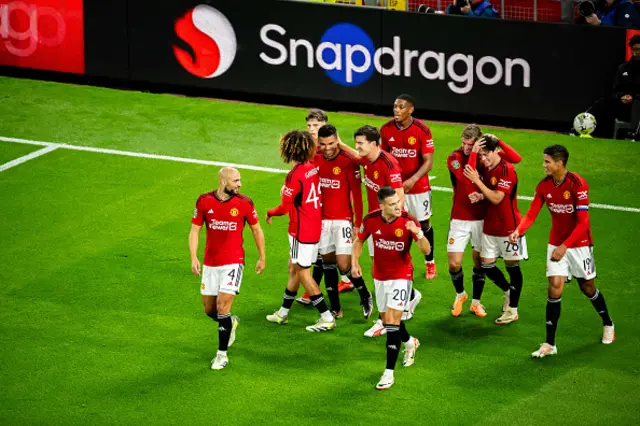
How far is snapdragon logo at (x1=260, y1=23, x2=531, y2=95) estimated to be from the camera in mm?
21594

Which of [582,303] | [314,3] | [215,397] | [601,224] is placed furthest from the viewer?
[314,3]

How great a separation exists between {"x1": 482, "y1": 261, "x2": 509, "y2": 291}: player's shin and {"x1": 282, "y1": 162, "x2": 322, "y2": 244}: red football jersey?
6.98 ft

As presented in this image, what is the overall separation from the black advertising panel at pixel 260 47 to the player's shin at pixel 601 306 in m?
10.3

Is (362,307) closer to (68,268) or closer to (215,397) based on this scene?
(215,397)

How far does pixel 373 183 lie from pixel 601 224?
5.14 meters

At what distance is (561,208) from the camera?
42.1 ft

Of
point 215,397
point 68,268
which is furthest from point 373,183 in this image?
point 68,268

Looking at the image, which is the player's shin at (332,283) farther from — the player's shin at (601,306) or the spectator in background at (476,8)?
the spectator in background at (476,8)

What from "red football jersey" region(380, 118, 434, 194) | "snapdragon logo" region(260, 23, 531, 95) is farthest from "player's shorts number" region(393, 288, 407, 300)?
"snapdragon logo" region(260, 23, 531, 95)

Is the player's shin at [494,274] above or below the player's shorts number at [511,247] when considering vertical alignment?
below

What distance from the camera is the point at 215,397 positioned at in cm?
1224

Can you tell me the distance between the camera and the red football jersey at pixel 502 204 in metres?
13.5

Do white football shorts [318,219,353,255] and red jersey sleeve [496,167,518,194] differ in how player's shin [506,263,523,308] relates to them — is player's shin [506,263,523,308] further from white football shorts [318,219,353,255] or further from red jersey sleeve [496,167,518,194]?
white football shorts [318,219,353,255]

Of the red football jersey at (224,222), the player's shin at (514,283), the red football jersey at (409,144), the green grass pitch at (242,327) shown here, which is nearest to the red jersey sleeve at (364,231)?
the red football jersey at (224,222)
